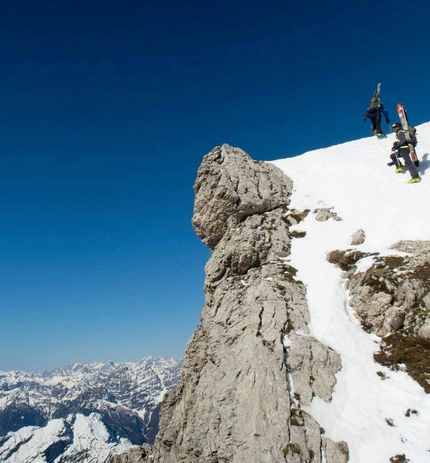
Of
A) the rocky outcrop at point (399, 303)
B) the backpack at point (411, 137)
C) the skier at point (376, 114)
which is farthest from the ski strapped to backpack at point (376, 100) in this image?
the rocky outcrop at point (399, 303)

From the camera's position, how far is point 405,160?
31812 mm

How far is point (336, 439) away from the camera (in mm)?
15133

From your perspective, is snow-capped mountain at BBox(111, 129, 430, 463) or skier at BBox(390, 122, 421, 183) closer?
snow-capped mountain at BBox(111, 129, 430, 463)

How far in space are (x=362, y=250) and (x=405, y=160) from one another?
12.2 m

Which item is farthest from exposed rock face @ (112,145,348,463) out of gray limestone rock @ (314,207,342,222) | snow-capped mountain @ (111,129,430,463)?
gray limestone rock @ (314,207,342,222)

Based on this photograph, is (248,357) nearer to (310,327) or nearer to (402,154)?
(310,327)

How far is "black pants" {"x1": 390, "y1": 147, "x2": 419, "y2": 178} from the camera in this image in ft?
102

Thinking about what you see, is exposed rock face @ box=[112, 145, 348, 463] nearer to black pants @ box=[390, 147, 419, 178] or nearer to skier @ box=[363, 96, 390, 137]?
black pants @ box=[390, 147, 419, 178]

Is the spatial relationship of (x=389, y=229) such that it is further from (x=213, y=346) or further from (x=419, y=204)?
(x=213, y=346)

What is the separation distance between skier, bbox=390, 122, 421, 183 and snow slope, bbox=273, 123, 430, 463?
83 cm

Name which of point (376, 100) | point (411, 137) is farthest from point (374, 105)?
point (411, 137)

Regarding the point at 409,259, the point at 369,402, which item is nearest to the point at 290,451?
the point at 369,402

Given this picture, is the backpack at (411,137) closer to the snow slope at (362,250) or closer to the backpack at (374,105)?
the snow slope at (362,250)

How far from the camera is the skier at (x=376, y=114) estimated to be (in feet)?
143
